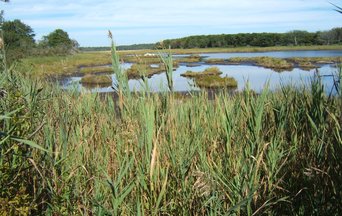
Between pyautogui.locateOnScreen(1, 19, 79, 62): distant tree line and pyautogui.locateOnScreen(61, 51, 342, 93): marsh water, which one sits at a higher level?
pyautogui.locateOnScreen(1, 19, 79, 62): distant tree line

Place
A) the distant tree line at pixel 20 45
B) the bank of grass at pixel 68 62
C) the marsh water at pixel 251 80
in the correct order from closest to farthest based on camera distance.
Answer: the marsh water at pixel 251 80 → the bank of grass at pixel 68 62 → the distant tree line at pixel 20 45

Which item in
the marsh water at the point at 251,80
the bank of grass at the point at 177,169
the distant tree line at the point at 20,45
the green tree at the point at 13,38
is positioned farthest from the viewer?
the distant tree line at the point at 20,45

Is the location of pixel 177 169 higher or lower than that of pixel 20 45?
lower

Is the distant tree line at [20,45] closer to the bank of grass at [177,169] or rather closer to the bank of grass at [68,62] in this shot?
the bank of grass at [68,62]

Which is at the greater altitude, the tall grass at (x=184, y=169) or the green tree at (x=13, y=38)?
the green tree at (x=13, y=38)

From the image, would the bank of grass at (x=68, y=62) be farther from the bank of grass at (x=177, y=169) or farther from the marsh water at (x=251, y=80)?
the bank of grass at (x=177, y=169)

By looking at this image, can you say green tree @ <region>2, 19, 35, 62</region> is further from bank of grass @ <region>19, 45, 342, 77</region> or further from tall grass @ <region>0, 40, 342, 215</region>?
tall grass @ <region>0, 40, 342, 215</region>

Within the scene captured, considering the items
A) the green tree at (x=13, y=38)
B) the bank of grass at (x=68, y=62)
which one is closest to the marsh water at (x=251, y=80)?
the bank of grass at (x=68, y=62)

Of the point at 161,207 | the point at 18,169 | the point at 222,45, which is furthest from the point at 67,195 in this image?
the point at 222,45

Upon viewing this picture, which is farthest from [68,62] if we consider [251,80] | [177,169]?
[177,169]

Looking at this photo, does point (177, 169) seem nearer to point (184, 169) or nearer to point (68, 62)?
point (184, 169)

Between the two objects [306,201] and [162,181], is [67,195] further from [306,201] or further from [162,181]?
[306,201]

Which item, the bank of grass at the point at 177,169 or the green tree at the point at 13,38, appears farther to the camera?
the green tree at the point at 13,38

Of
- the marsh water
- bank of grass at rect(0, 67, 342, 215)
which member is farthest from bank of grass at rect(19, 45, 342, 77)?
bank of grass at rect(0, 67, 342, 215)
